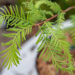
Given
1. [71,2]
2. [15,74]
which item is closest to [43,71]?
[15,74]

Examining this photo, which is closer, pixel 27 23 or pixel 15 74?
pixel 27 23

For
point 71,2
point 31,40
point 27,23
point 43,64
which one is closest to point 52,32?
point 27,23

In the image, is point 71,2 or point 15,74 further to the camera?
point 71,2

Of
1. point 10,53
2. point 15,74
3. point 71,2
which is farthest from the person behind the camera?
point 71,2

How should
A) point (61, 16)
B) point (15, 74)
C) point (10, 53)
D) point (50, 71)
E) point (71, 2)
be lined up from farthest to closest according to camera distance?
1. point (71, 2)
2. point (50, 71)
3. point (15, 74)
4. point (61, 16)
5. point (10, 53)

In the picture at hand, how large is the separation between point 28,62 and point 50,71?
6.0 inches

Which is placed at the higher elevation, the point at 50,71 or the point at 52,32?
the point at 52,32

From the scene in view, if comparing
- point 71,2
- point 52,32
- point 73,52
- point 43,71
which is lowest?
point 43,71

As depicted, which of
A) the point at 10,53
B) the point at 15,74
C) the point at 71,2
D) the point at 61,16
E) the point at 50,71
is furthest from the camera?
the point at 71,2

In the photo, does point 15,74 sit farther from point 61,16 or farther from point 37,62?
point 61,16

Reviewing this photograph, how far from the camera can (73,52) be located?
0.71 metres

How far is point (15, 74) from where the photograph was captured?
58 cm

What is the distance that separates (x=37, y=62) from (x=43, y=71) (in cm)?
6

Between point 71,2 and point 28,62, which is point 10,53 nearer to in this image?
point 28,62
